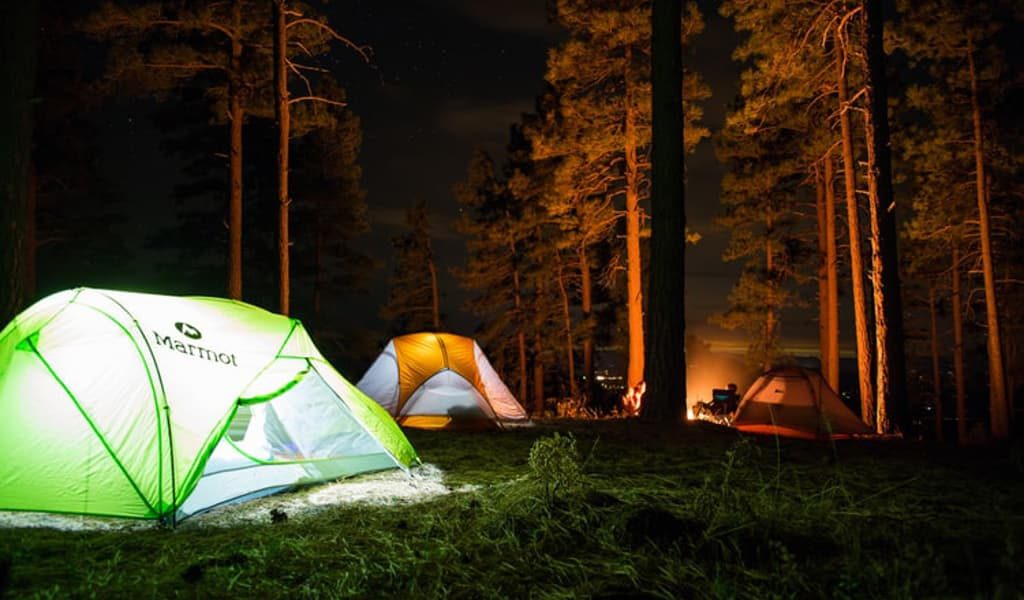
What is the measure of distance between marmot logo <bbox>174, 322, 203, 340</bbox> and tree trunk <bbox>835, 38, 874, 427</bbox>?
33.4 feet

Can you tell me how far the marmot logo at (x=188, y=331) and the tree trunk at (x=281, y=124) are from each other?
6.57m

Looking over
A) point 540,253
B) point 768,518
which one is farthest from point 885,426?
point 540,253

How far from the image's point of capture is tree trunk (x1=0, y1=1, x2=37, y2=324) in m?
6.21

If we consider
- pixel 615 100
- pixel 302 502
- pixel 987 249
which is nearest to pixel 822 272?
pixel 987 249

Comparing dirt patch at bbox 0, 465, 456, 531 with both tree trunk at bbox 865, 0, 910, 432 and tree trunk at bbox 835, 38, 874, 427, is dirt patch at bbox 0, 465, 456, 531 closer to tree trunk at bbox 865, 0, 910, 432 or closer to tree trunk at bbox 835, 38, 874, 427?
tree trunk at bbox 865, 0, 910, 432

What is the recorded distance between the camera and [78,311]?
5.54m

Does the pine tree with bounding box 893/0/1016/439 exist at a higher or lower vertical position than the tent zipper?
higher

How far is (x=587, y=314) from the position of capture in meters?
26.7

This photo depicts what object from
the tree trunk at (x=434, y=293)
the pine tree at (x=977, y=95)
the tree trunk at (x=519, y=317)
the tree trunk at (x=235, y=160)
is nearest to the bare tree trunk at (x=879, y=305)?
the pine tree at (x=977, y=95)

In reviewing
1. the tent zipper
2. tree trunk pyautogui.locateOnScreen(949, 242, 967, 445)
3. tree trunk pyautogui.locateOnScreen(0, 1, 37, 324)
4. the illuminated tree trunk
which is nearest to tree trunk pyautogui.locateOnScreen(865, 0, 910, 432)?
the tent zipper

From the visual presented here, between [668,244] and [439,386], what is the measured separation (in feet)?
13.3

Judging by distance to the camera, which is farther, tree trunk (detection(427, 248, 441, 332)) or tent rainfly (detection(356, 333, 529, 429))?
tree trunk (detection(427, 248, 441, 332))

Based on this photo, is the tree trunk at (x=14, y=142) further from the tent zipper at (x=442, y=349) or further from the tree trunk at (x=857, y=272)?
the tree trunk at (x=857, y=272)

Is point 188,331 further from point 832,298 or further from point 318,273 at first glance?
point 318,273
